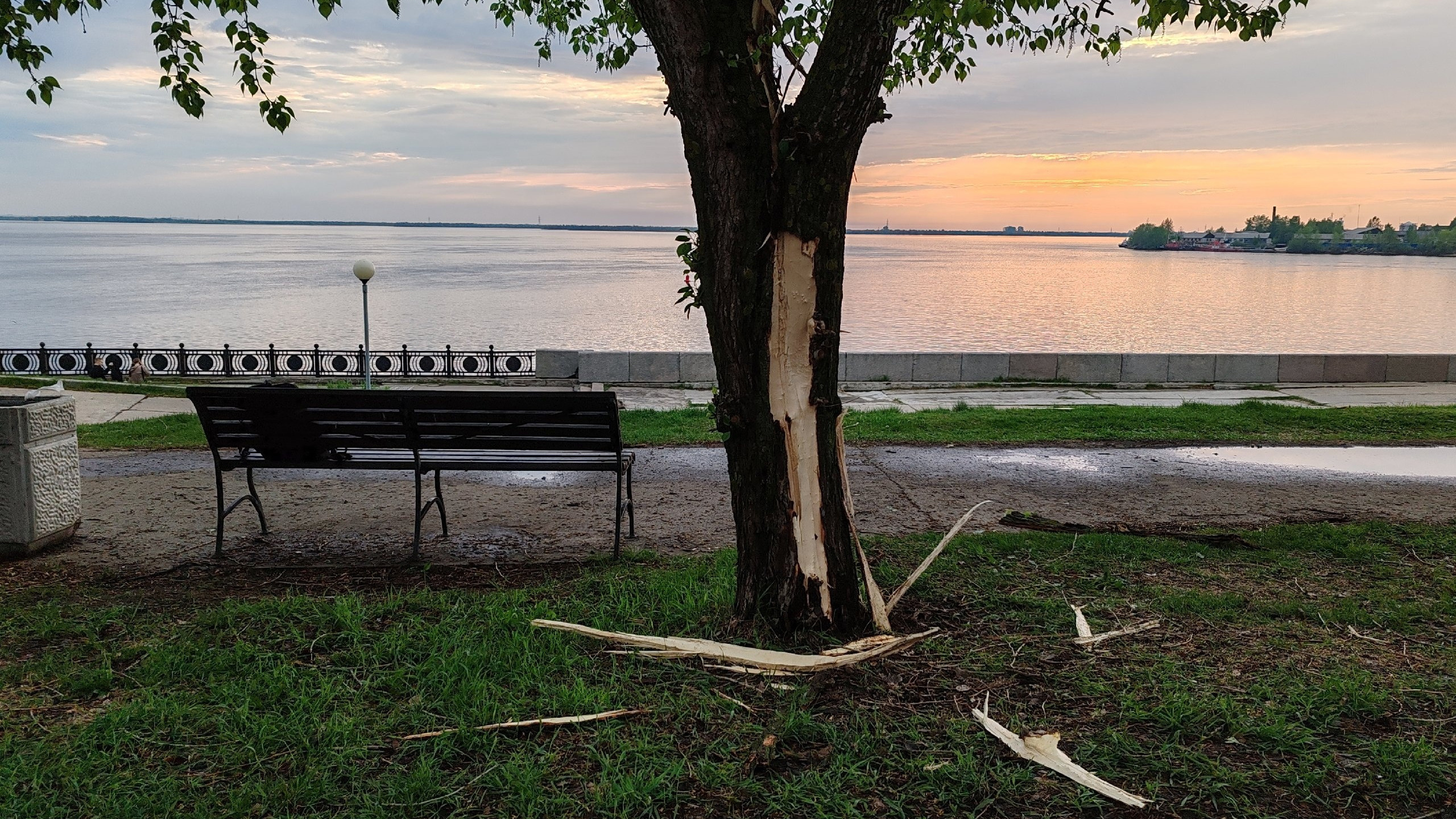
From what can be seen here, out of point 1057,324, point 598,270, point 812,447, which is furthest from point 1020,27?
point 598,270

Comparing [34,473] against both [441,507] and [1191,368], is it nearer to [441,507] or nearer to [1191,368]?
[441,507]

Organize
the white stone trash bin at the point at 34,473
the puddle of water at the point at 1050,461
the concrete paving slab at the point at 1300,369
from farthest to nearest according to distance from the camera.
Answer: the concrete paving slab at the point at 1300,369 < the puddle of water at the point at 1050,461 < the white stone trash bin at the point at 34,473

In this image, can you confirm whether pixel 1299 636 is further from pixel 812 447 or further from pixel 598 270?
pixel 598 270

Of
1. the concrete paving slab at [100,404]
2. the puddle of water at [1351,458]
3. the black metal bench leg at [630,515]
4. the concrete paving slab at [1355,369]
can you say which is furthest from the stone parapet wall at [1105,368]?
the black metal bench leg at [630,515]

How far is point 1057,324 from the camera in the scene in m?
41.6

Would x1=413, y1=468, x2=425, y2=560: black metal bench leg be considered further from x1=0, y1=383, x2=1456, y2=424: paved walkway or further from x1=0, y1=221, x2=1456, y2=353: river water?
x1=0, y1=221, x2=1456, y2=353: river water

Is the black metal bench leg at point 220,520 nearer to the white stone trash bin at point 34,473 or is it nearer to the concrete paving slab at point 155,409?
the white stone trash bin at point 34,473

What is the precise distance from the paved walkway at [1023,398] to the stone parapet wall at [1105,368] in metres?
0.35

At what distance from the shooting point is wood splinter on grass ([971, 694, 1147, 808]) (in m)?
2.90

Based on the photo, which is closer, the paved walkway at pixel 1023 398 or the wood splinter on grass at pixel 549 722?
the wood splinter on grass at pixel 549 722

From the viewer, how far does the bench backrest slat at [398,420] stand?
18.0 ft

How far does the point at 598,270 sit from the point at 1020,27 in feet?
315

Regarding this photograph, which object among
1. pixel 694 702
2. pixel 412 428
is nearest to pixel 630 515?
pixel 412 428

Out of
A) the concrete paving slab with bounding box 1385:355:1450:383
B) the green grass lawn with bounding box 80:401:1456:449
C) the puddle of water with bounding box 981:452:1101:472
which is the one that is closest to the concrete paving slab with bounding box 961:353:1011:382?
the green grass lawn with bounding box 80:401:1456:449
